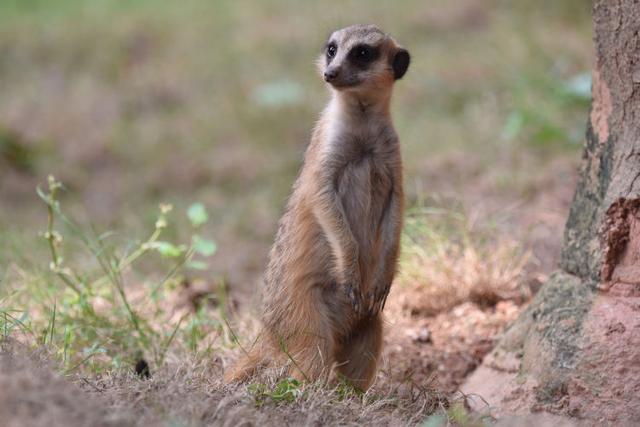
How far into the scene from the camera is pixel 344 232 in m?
4.43

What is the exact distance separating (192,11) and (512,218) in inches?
302

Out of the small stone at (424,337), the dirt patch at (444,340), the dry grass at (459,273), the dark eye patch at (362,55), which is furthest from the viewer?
the dry grass at (459,273)

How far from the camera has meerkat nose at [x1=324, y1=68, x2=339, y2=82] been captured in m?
4.37

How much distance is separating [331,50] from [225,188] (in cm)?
467

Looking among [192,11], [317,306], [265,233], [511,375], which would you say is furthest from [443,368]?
[192,11]

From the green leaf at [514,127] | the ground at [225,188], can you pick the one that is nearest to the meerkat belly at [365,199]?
the ground at [225,188]

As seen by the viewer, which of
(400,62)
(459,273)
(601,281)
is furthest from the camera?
(459,273)

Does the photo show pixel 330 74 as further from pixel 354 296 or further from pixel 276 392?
pixel 276 392

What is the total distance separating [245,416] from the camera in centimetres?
339

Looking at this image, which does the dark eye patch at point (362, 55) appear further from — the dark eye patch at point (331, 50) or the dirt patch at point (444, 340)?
the dirt patch at point (444, 340)

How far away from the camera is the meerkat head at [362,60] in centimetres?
446

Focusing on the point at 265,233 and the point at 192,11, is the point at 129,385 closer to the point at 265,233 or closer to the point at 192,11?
the point at 265,233

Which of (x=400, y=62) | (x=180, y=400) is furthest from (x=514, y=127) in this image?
(x=180, y=400)

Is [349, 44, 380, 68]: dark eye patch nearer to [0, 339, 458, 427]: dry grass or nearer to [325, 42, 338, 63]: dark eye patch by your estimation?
[325, 42, 338, 63]: dark eye patch
